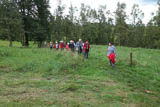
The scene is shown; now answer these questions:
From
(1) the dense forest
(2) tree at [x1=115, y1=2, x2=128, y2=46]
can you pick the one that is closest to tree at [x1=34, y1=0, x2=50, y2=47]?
(1) the dense forest

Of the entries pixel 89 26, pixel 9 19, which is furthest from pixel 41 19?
pixel 89 26

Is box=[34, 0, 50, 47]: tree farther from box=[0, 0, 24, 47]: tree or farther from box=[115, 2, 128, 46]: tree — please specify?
box=[115, 2, 128, 46]: tree

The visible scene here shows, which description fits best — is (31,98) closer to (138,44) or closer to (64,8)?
(64,8)

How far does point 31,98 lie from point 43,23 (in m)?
30.4

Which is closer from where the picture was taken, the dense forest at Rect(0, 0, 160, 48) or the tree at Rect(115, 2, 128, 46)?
the dense forest at Rect(0, 0, 160, 48)

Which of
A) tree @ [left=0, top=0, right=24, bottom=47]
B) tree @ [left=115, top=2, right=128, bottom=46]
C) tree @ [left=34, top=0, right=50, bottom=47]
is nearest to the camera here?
tree @ [left=0, top=0, right=24, bottom=47]

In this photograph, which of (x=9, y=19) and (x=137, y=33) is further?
(x=137, y=33)

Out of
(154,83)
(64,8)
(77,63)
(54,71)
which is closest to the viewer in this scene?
(154,83)

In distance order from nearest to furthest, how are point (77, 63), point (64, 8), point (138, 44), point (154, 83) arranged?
point (154, 83)
point (77, 63)
point (64, 8)
point (138, 44)

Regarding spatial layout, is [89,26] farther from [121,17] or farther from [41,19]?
[41,19]

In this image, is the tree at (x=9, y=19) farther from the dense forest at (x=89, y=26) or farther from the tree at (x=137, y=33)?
the tree at (x=137, y=33)

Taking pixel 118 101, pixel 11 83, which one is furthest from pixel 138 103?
pixel 11 83

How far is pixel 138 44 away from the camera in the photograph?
54969 millimetres

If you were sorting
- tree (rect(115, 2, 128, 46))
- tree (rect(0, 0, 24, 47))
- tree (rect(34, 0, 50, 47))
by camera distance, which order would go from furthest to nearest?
tree (rect(115, 2, 128, 46)) → tree (rect(34, 0, 50, 47)) → tree (rect(0, 0, 24, 47))
